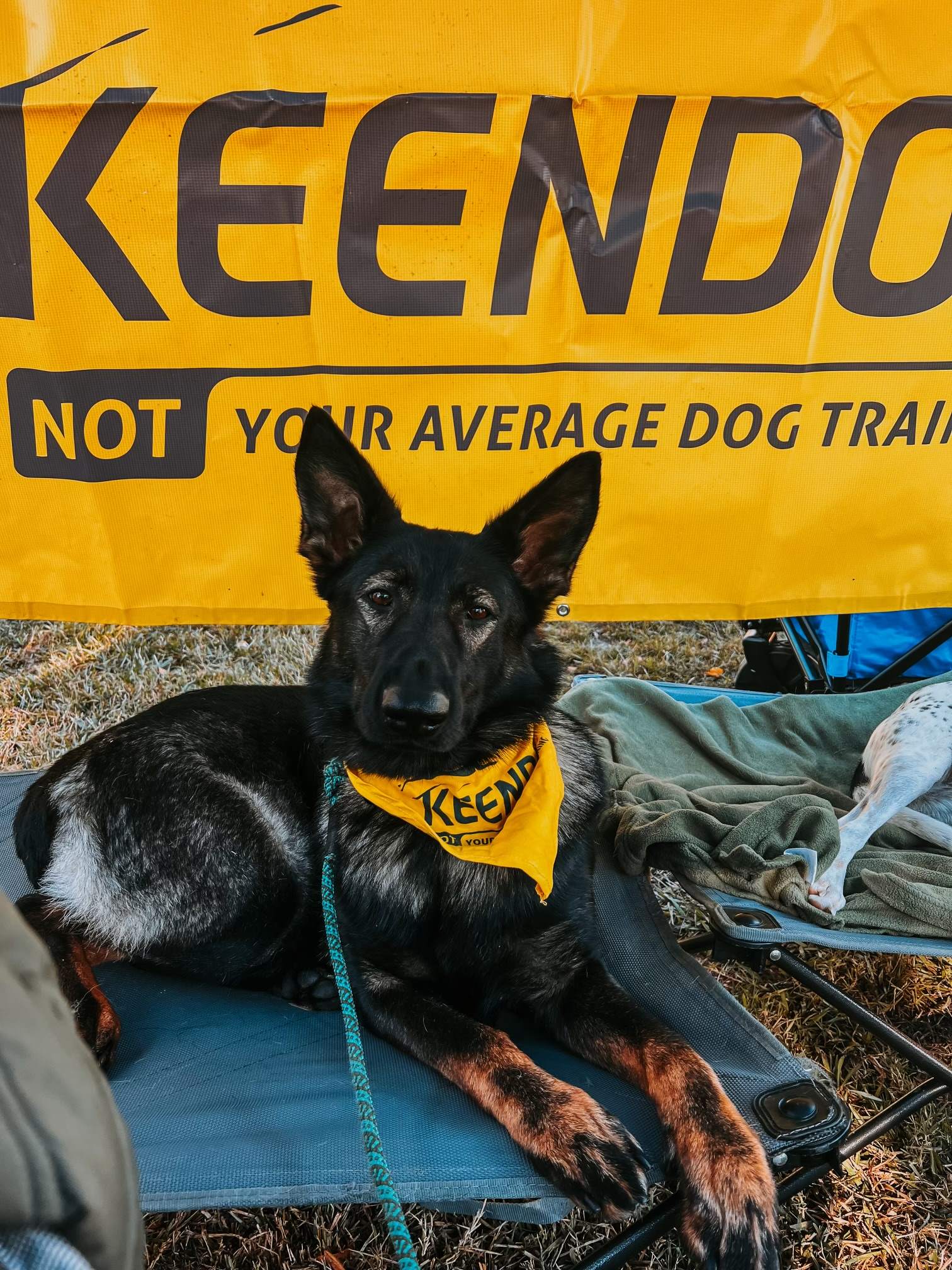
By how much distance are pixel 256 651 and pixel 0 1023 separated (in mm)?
4075

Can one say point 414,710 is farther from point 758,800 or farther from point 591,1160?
point 758,800

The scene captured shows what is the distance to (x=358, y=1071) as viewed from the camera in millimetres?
1584

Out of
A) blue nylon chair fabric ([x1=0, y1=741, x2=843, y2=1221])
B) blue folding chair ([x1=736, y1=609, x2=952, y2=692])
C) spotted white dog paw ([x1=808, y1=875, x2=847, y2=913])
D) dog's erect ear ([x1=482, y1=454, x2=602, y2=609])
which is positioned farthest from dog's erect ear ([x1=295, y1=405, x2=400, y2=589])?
blue folding chair ([x1=736, y1=609, x2=952, y2=692])

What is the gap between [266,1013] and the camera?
2127 millimetres

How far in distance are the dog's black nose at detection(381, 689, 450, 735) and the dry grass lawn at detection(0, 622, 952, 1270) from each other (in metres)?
1.25

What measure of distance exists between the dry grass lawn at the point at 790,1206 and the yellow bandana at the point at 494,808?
0.88m

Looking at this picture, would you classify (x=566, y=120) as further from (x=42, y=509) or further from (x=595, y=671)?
(x=595, y=671)

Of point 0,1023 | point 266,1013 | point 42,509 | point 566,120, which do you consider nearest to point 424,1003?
point 266,1013

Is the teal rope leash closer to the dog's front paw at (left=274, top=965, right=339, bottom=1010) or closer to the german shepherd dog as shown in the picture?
the german shepherd dog

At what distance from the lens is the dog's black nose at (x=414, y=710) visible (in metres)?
1.81

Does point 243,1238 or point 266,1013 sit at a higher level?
point 266,1013

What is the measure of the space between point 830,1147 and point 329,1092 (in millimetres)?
969

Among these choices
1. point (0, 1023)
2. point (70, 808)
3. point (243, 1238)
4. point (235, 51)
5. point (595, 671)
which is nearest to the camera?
point (0, 1023)

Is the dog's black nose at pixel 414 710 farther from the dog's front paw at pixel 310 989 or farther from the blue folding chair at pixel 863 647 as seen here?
the blue folding chair at pixel 863 647
